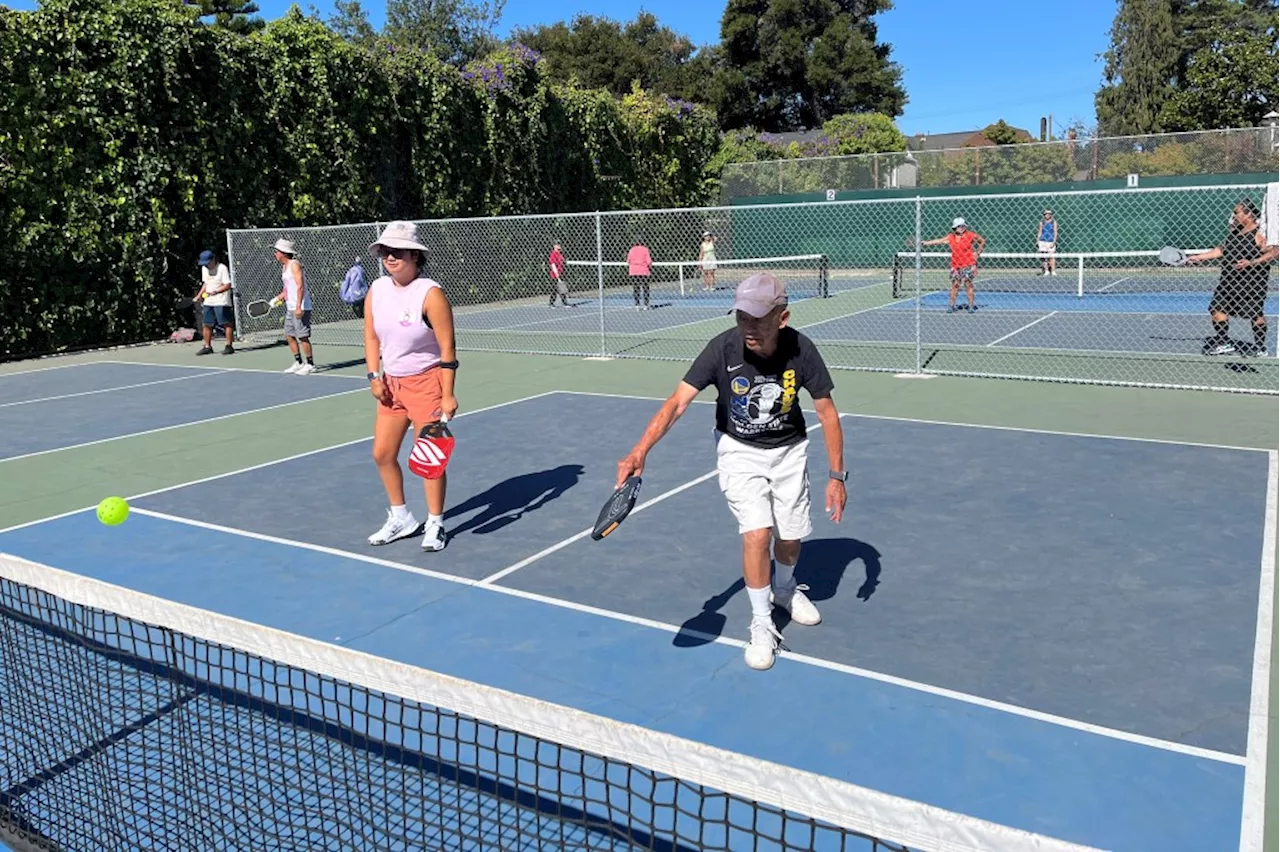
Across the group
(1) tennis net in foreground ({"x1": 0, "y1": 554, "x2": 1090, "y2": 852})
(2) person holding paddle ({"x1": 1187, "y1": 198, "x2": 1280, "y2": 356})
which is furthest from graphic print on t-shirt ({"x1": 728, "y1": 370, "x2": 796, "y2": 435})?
(2) person holding paddle ({"x1": 1187, "y1": 198, "x2": 1280, "y2": 356})

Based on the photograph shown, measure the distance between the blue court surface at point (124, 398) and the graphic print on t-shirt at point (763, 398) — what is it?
8127mm

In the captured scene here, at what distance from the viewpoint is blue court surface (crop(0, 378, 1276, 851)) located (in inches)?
157

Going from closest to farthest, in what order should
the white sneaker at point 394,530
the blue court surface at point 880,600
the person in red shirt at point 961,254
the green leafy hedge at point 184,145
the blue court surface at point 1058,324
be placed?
1. the blue court surface at point 880,600
2. the white sneaker at point 394,530
3. the blue court surface at point 1058,324
4. the green leafy hedge at point 184,145
5. the person in red shirt at point 961,254

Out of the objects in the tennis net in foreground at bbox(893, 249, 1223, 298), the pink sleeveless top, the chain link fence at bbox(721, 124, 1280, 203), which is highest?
the chain link fence at bbox(721, 124, 1280, 203)

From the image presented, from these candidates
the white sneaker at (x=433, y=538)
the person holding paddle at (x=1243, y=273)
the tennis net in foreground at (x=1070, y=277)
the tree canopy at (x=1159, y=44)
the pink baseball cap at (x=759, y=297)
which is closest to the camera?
the pink baseball cap at (x=759, y=297)

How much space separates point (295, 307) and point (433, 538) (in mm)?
8721

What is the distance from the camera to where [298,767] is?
12.7 ft

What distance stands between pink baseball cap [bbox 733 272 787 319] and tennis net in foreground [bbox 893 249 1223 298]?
707 inches

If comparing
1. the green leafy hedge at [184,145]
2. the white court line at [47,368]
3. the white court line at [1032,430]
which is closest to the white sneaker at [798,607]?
the white court line at [1032,430]

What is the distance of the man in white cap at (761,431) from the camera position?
4648mm

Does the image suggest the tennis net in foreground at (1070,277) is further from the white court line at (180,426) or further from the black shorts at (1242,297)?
the white court line at (180,426)

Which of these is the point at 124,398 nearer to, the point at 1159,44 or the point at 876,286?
the point at 876,286

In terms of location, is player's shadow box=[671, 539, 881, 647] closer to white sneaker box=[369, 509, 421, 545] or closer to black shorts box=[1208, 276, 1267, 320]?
white sneaker box=[369, 509, 421, 545]

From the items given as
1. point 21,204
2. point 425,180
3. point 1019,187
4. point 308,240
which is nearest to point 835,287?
point 1019,187
